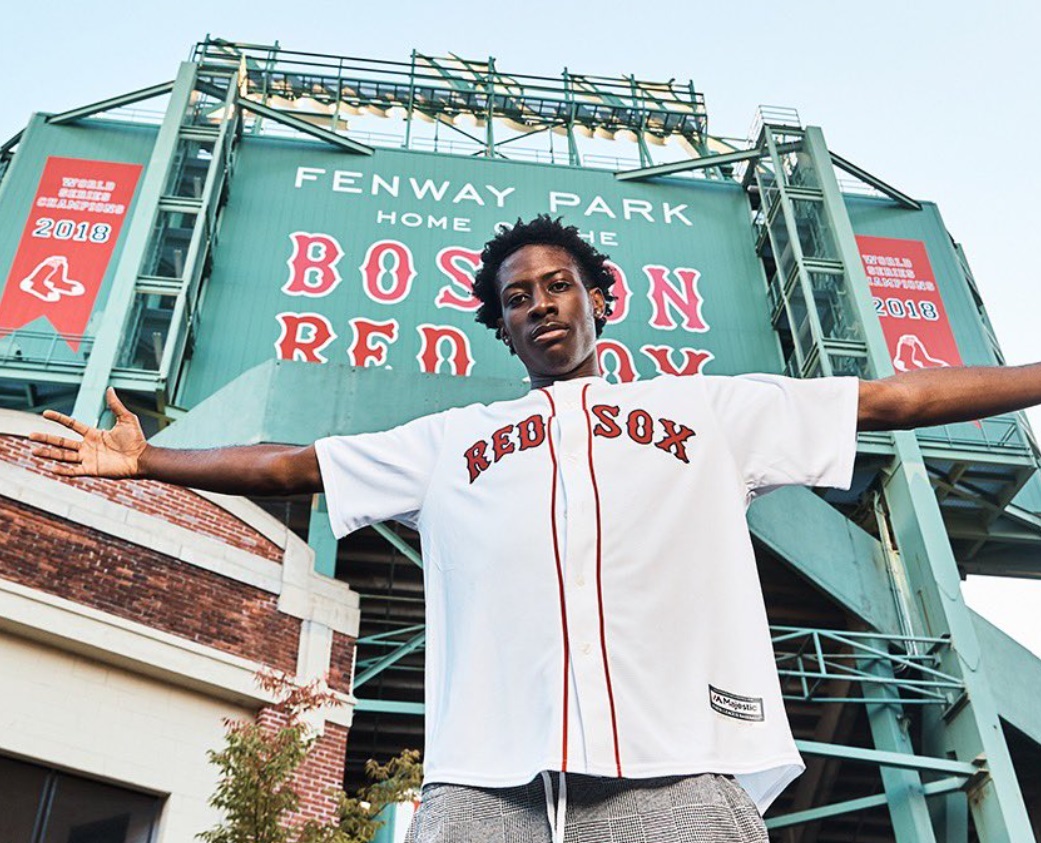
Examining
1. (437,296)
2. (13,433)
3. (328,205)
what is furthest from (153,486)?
(328,205)

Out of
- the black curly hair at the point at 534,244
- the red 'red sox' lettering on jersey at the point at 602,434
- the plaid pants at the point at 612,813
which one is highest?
the black curly hair at the point at 534,244

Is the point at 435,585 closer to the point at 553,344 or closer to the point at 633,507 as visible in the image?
the point at 633,507

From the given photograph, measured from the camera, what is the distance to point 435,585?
2.39 metres

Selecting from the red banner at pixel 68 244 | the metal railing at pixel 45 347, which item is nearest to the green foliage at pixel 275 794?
the metal railing at pixel 45 347

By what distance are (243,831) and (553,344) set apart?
7247 mm

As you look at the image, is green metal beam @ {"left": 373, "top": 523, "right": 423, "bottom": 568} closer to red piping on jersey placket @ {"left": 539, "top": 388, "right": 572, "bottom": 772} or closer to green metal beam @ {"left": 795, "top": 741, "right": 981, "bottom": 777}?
green metal beam @ {"left": 795, "top": 741, "right": 981, "bottom": 777}

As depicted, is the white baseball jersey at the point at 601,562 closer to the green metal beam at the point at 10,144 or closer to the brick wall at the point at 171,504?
the brick wall at the point at 171,504

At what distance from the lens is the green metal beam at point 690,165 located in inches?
947

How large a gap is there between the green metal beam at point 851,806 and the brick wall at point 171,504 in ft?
22.2

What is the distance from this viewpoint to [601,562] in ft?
7.13

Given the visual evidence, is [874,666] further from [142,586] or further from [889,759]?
[142,586]

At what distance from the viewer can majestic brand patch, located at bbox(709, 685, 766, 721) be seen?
2066mm

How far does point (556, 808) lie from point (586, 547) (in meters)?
0.47

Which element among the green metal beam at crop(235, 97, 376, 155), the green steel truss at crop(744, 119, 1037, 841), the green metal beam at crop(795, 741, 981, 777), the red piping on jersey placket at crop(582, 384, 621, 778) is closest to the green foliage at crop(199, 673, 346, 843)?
the green metal beam at crop(795, 741, 981, 777)
